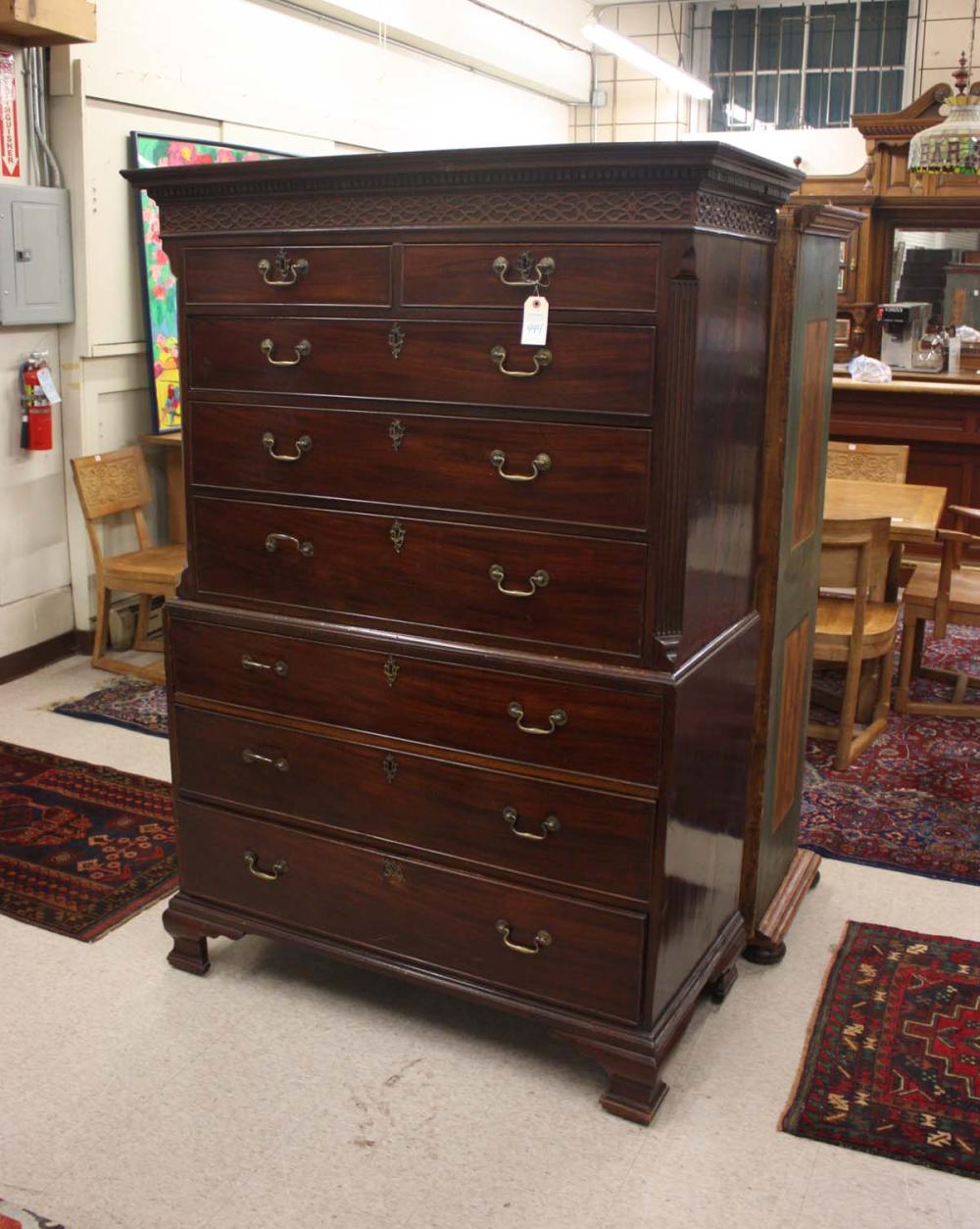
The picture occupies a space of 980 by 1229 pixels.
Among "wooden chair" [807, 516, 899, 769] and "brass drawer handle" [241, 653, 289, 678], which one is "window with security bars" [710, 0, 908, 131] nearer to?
"wooden chair" [807, 516, 899, 769]

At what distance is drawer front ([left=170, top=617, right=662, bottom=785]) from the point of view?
98.8 inches

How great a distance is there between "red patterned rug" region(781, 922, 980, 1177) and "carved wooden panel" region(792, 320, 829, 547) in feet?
3.60

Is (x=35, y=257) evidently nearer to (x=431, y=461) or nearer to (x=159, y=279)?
(x=159, y=279)

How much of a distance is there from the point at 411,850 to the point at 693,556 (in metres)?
0.90

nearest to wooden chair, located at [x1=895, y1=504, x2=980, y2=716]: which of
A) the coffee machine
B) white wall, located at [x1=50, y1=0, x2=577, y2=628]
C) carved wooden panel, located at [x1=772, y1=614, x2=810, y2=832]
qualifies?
carved wooden panel, located at [x1=772, y1=614, x2=810, y2=832]

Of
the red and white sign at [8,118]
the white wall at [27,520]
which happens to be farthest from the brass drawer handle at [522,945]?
the red and white sign at [8,118]

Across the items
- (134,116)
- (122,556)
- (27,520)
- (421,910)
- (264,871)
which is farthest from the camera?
(122,556)

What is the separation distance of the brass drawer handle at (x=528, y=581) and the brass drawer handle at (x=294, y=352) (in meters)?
0.63

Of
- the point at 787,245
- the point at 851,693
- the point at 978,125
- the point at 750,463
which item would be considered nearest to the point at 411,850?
the point at 750,463

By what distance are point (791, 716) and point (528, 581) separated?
1117mm

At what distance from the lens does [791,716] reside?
3.34m

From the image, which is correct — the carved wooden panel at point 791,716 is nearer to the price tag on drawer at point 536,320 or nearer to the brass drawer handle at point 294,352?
the price tag on drawer at point 536,320

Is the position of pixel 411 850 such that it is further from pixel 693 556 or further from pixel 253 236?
pixel 253 236

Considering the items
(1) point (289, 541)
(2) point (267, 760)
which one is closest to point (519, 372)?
(1) point (289, 541)
